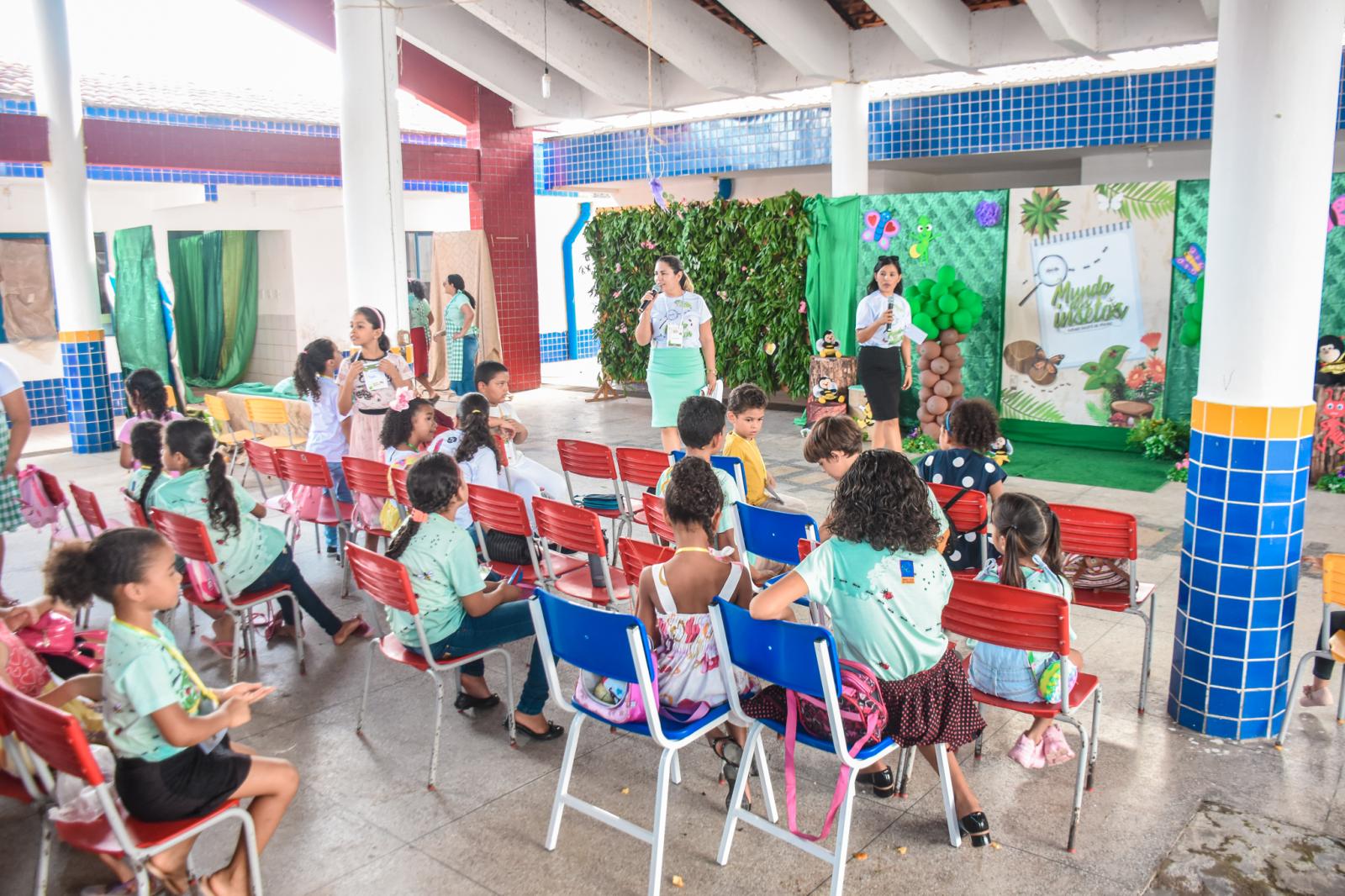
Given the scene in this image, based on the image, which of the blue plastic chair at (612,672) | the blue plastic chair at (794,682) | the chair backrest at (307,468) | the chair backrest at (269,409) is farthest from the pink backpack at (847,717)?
the chair backrest at (269,409)

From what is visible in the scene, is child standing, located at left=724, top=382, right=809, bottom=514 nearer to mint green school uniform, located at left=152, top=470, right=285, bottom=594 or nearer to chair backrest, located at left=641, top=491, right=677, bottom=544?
chair backrest, located at left=641, top=491, right=677, bottom=544

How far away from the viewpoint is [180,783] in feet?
8.79

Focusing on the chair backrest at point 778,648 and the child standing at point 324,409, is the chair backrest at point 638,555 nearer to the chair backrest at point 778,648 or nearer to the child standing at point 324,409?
the chair backrest at point 778,648

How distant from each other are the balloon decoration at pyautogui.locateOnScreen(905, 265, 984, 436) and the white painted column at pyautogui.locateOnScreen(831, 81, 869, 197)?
5.79 ft

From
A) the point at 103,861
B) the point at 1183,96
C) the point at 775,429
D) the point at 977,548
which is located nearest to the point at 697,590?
the point at 977,548

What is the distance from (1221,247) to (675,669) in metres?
2.28

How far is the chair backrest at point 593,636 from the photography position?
2.87 meters

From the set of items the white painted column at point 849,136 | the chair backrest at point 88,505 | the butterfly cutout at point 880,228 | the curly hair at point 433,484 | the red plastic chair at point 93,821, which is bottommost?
the red plastic chair at point 93,821

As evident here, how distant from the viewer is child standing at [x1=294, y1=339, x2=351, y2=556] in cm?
607

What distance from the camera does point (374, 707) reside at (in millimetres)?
4184

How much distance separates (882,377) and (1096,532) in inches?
168

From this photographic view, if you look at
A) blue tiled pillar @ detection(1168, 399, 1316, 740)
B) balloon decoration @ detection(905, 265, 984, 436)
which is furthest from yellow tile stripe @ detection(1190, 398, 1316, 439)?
balloon decoration @ detection(905, 265, 984, 436)

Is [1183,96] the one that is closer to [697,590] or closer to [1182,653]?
[1182,653]

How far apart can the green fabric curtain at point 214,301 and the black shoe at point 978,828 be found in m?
13.2
